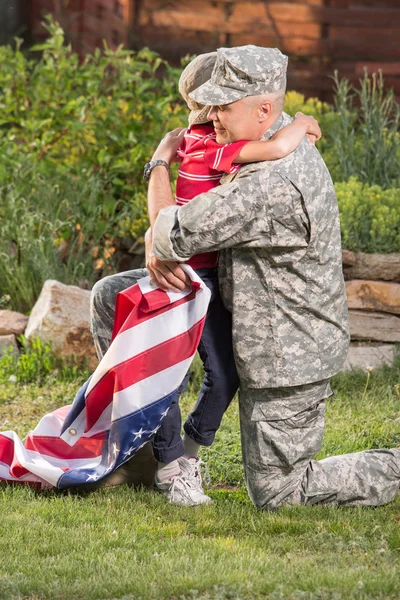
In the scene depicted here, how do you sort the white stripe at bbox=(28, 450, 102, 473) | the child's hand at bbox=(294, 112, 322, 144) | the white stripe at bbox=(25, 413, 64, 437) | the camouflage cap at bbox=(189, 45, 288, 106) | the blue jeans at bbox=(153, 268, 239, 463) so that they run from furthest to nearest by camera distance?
the white stripe at bbox=(25, 413, 64, 437) < the white stripe at bbox=(28, 450, 102, 473) < the blue jeans at bbox=(153, 268, 239, 463) < the child's hand at bbox=(294, 112, 322, 144) < the camouflage cap at bbox=(189, 45, 288, 106)

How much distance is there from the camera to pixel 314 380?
3709 millimetres

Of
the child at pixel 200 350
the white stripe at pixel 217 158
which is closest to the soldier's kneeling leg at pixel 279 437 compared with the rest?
the child at pixel 200 350

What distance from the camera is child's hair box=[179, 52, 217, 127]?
369 centimetres

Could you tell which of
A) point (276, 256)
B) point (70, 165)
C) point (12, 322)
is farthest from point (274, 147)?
point (70, 165)

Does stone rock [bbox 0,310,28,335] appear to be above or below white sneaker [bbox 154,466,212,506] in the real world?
below

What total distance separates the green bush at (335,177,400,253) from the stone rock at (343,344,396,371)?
604 millimetres

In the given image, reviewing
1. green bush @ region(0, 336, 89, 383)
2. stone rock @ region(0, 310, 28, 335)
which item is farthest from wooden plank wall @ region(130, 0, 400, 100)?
green bush @ region(0, 336, 89, 383)

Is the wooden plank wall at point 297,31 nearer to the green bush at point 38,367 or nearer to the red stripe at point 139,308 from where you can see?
the green bush at point 38,367

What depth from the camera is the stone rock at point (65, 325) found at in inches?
226

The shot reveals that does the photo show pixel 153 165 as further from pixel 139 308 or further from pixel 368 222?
pixel 368 222

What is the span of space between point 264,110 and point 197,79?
13.1 inches

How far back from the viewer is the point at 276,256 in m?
3.59

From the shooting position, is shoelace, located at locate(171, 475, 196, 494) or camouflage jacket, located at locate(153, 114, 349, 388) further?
shoelace, located at locate(171, 475, 196, 494)

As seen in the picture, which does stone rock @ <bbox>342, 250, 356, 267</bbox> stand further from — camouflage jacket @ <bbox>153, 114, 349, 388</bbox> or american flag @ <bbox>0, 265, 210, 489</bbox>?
american flag @ <bbox>0, 265, 210, 489</bbox>
